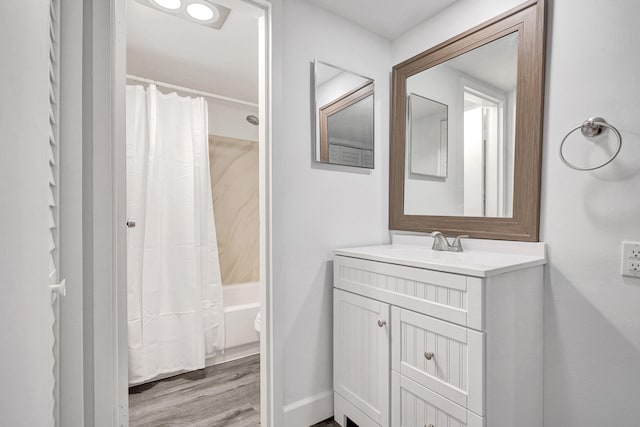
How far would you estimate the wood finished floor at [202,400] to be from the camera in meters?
→ 1.61

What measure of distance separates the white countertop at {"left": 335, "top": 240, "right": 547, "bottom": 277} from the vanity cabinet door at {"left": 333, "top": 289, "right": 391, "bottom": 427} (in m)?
0.21

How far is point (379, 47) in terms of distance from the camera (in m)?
1.89

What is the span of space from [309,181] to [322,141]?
0.23 m

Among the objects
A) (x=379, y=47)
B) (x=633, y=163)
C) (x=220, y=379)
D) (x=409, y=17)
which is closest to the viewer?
(x=633, y=163)

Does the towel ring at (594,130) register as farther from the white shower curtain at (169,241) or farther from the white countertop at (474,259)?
the white shower curtain at (169,241)

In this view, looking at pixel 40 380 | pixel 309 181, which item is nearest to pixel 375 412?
pixel 309 181

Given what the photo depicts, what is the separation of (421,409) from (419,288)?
478mm

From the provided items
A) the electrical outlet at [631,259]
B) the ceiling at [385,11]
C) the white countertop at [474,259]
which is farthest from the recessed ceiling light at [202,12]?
the electrical outlet at [631,259]

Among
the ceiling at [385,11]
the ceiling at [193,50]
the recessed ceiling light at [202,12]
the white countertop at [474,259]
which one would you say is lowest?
the white countertop at [474,259]

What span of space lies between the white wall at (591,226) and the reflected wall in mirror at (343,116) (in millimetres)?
866

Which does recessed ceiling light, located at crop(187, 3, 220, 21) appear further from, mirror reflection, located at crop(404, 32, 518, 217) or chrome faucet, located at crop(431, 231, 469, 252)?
chrome faucet, located at crop(431, 231, 469, 252)

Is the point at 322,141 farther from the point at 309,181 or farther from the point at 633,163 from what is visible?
the point at 633,163

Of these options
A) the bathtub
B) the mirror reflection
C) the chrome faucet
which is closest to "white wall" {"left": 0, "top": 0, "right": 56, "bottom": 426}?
the chrome faucet

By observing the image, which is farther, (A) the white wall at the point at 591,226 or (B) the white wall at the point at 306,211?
(B) the white wall at the point at 306,211
